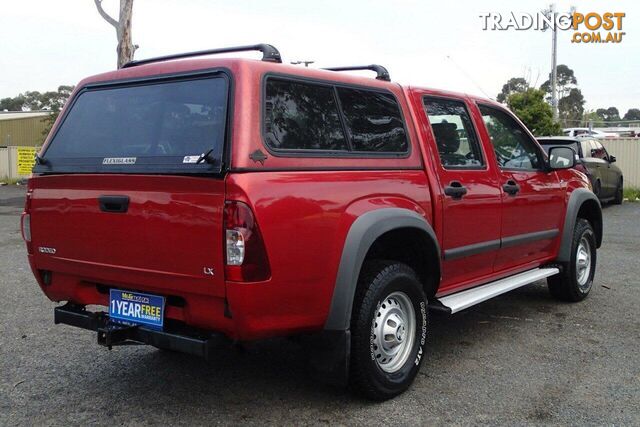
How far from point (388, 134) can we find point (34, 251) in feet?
7.42

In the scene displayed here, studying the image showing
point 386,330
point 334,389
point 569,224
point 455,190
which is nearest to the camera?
point 386,330

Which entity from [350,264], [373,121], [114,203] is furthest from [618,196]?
[114,203]

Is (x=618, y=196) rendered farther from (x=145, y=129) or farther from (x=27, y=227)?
(x=27, y=227)

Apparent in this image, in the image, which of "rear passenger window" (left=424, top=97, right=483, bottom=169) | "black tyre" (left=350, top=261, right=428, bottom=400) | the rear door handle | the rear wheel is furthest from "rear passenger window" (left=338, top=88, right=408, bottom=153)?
the rear wheel

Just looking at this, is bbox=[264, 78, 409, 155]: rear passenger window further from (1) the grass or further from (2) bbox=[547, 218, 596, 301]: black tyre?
(1) the grass

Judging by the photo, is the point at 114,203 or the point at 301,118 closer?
the point at 114,203

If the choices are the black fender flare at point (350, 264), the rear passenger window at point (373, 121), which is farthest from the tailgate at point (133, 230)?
the rear passenger window at point (373, 121)

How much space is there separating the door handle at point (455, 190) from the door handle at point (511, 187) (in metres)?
0.62

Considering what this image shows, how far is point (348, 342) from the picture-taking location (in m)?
3.41

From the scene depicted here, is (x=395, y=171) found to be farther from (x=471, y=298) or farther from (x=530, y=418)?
(x=530, y=418)

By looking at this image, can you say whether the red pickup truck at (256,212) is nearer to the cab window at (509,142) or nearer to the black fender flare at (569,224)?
the cab window at (509,142)

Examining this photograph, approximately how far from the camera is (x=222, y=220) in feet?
9.90

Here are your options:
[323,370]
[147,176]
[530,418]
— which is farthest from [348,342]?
[147,176]

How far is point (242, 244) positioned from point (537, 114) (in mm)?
18309
